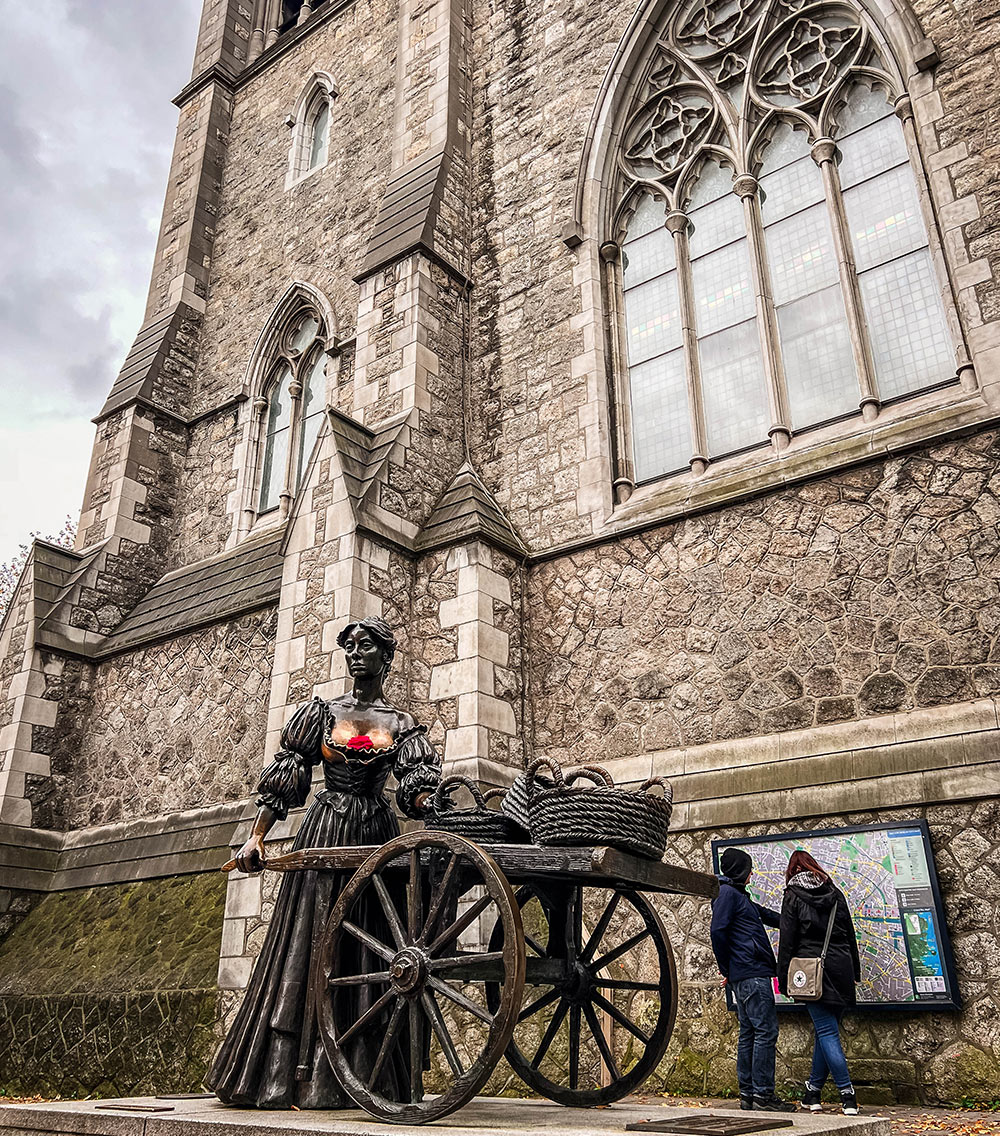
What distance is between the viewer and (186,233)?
14930 mm

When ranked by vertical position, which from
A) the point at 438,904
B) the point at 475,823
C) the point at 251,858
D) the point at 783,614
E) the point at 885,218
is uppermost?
the point at 885,218

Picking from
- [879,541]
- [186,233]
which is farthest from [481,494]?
[186,233]

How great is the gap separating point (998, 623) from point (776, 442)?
2.33m

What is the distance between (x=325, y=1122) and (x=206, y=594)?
8.65 meters

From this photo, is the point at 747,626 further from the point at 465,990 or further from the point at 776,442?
the point at 465,990

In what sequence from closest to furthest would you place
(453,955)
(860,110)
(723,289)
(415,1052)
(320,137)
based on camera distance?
(415,1052) < (453,955) < (860,110) < (723,289) < (320,137)

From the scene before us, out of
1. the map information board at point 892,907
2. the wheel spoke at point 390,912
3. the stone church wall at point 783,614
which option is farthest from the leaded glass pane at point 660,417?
the wheel spoke at point 390,912

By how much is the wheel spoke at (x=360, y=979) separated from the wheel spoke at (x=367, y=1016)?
53mm

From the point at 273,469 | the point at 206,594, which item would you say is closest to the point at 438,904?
the point at 206,594

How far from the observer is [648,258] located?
9328 mm

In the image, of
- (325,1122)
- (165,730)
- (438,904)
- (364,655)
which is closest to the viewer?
(325,1122)

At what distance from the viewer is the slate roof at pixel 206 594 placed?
10.2 metres

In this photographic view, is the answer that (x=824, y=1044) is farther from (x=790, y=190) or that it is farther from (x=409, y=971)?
(x=790, y=190)

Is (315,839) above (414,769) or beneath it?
beneath
